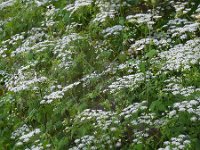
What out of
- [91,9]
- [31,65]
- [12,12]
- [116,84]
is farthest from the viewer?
[12,12]

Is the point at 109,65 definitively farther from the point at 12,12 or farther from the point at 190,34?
the point at 12,12

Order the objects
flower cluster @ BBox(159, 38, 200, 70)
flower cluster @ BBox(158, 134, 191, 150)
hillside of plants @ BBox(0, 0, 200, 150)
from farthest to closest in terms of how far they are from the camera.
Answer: flower cluster @ BBox(159, 38, 200, 70)
hillside of plants @ BBox(0, 0, 200, 150)
flower cluster @ BBox(158, 134, 191, 150)

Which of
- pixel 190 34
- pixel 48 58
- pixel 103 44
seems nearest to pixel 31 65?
pixel 48 58

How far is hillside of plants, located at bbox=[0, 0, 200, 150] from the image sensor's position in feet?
13.1

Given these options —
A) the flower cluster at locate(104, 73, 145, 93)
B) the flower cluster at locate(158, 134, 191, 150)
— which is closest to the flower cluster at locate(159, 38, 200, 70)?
the flower cluster at locate(104, 73, 145, 93)

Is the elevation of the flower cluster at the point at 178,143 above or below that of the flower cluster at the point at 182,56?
below

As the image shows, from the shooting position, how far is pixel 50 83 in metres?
5.39

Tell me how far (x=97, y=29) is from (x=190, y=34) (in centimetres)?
153

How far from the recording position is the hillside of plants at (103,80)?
158 inches

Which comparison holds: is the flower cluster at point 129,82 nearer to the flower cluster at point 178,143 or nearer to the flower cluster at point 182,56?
the flower cluster at point 182,56

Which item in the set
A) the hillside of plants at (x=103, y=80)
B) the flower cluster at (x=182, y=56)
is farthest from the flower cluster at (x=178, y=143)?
the flower cluster at (x=182, y=56)

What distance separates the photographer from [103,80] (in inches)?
206

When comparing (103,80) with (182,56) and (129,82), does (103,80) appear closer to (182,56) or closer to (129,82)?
(129,82)

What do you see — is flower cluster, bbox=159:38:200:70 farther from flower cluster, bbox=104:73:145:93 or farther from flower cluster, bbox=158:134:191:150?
flower cluster, bbox=158:134:191:150
